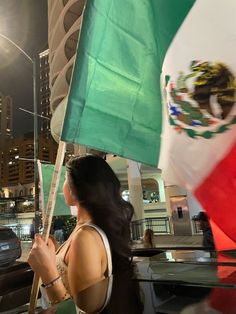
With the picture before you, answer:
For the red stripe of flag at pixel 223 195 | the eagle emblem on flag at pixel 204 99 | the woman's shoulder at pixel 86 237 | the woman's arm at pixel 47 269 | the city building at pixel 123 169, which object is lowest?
the woman's arm at pixel 47 269

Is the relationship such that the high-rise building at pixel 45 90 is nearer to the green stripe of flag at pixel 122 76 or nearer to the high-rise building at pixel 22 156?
the high-rise building at pixel 22 156

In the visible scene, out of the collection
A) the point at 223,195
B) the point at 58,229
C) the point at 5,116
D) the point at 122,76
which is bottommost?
the point at 223,195

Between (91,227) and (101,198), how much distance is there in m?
0.23

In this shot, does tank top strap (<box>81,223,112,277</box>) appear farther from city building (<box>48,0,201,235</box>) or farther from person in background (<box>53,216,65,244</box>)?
person in background (<box>53,216,65,244</box>)

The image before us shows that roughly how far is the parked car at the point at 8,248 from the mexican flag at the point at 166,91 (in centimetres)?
754

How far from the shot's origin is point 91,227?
203cm

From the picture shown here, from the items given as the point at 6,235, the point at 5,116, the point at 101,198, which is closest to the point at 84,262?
the point at 101,198

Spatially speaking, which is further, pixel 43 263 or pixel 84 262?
pixel 43 263

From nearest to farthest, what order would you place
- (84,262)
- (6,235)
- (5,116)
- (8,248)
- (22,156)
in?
1. (84,262)
2. (8,248)
3. (6,235)
4. (5,116)
5. (22,156)

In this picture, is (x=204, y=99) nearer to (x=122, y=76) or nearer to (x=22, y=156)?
(x=122, y=76)

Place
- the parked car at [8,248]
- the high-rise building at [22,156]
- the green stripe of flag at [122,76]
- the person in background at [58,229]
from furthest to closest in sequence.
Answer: the high-rise building at [22,156]
the person in background at [58,229]
the parked car at [8,248]
the green stripe of flag at [122,76]

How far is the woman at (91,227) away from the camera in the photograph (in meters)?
2.04

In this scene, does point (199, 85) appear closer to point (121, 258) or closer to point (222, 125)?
point (222, 125)

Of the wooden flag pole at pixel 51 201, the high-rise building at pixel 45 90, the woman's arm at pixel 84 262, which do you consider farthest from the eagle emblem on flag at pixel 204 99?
the high-rise building at pixel 45 90
